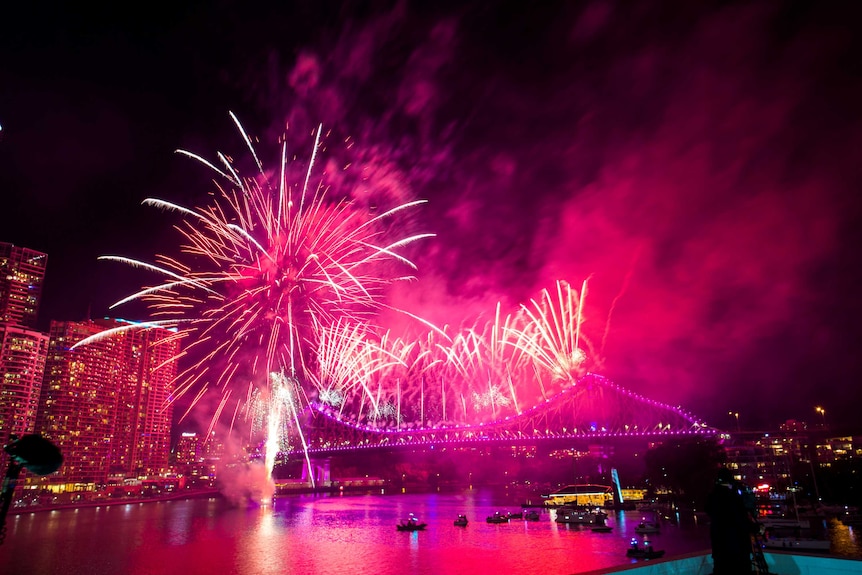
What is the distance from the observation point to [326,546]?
34.9 metres

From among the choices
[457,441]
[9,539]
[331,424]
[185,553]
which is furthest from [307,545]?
[331,424]

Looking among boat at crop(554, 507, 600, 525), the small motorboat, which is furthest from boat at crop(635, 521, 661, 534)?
the small motorboat

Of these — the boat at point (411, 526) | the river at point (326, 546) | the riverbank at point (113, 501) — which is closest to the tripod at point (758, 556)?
the river at point (326, 546)

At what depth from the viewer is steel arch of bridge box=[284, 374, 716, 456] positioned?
6875 cm

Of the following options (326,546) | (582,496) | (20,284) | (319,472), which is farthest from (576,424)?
(20,284)

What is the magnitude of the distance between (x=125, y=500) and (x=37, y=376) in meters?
26.9

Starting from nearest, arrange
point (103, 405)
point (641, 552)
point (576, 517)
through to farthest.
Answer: point (641, 552) < point (576, 517) < point (103, 405)

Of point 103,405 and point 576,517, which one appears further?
point 103,405

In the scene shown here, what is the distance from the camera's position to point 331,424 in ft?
346

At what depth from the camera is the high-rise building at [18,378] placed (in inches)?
3371

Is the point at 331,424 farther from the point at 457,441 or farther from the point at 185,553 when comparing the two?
the point at 185,553

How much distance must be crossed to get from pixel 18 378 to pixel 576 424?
86017 millimetres

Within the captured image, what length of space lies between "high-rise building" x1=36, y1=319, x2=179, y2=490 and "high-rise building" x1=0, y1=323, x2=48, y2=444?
6.70ft

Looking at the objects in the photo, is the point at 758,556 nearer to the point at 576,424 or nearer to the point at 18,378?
the point at 576,424
